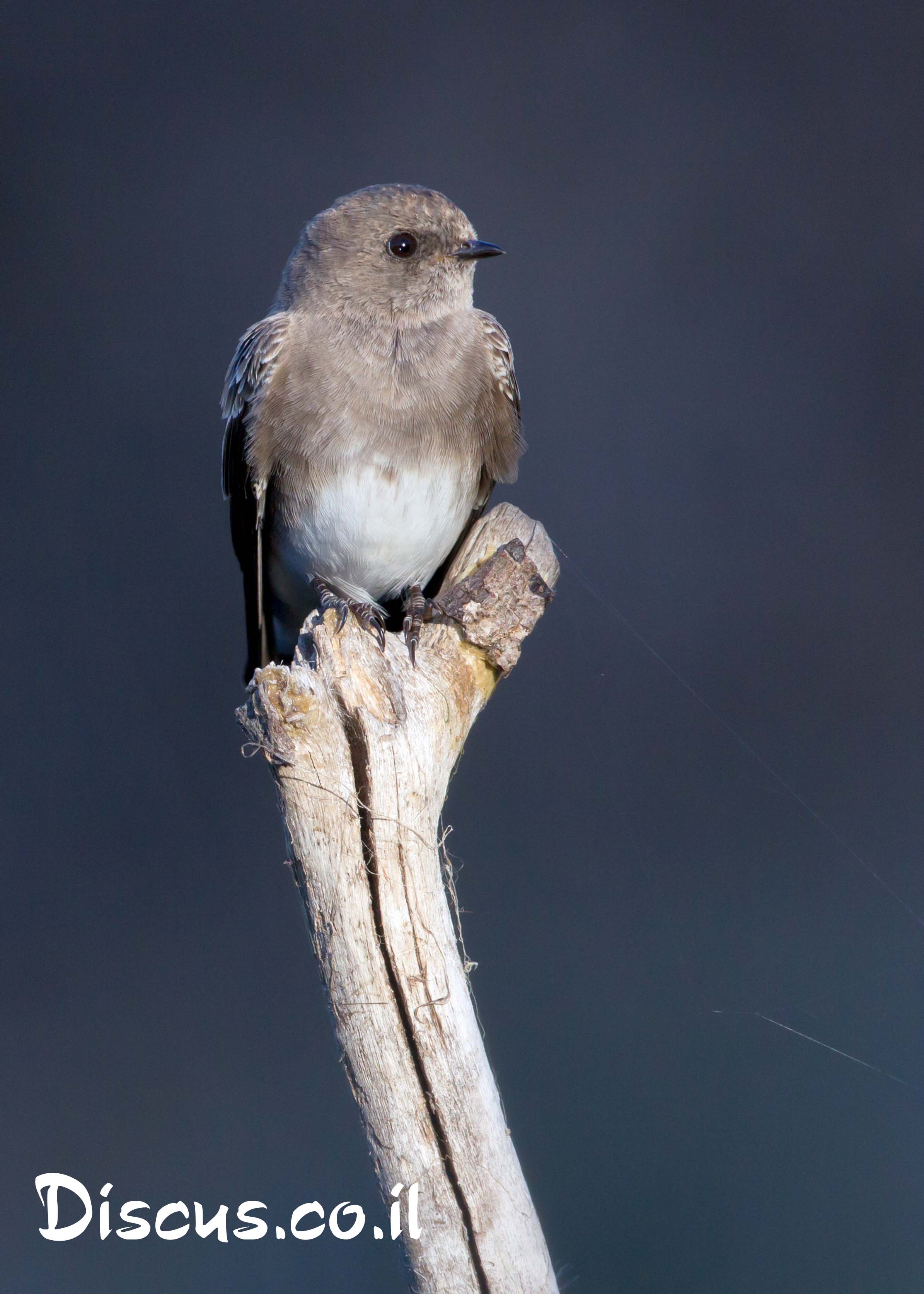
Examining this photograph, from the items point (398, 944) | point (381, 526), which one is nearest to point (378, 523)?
point (381, 526)

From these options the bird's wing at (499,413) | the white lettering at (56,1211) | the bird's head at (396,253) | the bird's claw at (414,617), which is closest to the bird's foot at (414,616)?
the bird's claw at (414,617)

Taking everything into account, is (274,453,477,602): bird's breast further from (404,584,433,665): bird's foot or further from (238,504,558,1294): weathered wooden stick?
(238,504,558,1294): weathered wooden stick

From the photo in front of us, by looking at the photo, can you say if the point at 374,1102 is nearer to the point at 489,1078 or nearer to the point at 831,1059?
the point at 489,1078

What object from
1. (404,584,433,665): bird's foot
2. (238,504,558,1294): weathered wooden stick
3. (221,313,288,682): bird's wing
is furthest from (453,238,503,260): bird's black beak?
(238,504,558,1294): weathered wooden stick

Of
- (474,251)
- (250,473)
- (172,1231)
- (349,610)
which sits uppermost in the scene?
(474,251)

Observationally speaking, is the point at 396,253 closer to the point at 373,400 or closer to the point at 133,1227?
the point at 373,400

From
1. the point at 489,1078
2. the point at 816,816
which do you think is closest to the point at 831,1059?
the point at 816,816

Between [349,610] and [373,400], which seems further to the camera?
[373,400]
